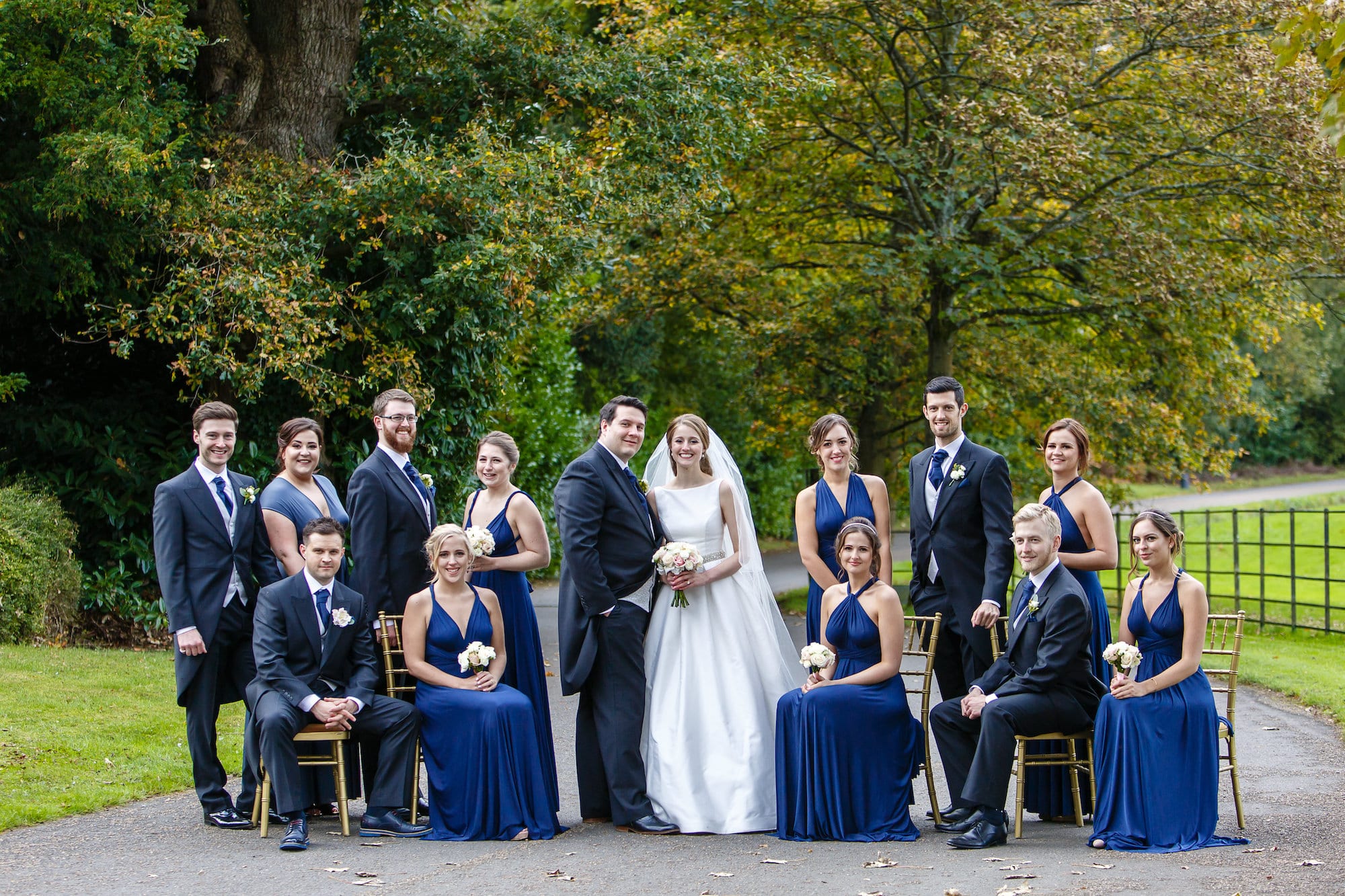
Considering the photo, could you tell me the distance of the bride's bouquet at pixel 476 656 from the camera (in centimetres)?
659

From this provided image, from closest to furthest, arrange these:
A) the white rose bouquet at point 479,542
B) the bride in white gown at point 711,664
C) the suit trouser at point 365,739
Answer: the suit trouser at point 365,739, the bride in white gown at point 711,664, the white rose bouquet at point 479,542

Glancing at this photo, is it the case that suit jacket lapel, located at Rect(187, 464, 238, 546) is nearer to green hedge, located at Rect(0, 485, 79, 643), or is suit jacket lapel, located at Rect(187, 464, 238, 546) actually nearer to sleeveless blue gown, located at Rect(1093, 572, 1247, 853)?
sleeveless blue gown, located at Rect(1093, 572, 1247, 853)

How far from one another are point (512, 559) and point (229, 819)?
190 cm

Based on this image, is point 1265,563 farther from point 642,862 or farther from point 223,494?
point 223,494

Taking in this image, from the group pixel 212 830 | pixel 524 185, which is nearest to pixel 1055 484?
pixel 212 830

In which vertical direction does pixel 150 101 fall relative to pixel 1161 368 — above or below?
above

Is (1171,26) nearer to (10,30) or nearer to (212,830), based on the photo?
(10,30)

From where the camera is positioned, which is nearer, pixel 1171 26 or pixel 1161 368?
pixel 1171 26

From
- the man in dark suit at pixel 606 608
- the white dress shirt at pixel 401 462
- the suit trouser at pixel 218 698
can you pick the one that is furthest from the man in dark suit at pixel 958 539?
the suit trouser at pixel 218 698

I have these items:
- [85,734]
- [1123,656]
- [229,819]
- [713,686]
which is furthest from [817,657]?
[85,734]

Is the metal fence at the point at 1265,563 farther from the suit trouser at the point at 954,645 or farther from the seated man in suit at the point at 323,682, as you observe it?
the seated man in suit at the point at 323,682

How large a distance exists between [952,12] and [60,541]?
37.8ft

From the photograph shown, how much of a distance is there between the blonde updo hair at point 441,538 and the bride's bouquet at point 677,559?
0.96 metres

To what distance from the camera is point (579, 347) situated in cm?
2580
